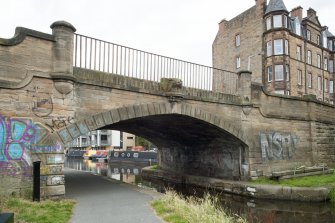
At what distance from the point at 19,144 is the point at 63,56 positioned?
3123 millimetres

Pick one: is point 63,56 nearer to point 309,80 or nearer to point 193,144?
point 193,144

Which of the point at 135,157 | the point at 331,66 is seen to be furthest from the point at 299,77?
the point at 135,157

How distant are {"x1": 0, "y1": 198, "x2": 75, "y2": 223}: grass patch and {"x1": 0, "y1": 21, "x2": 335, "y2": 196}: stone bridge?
1.03 m

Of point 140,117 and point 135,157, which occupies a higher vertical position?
point 140,117

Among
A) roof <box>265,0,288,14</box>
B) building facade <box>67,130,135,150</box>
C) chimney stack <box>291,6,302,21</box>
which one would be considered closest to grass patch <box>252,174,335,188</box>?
roof <box>265,0,288,14</box>

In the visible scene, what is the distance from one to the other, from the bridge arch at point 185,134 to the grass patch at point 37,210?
7.75ft

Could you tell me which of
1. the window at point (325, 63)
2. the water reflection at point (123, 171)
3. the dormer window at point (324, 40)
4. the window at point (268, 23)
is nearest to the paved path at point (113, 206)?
the water reflection at point (123, 171)

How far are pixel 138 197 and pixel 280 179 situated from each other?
888cm

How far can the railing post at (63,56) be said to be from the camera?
34.0ft

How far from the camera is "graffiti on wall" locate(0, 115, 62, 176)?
9.26 m

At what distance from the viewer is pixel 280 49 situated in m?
34.6

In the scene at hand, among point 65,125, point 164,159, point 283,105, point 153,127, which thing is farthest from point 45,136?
point 164,159

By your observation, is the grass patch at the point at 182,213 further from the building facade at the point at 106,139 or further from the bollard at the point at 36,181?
the building facade at the point at 106,139

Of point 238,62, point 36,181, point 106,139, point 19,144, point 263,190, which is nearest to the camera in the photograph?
point 36,181
